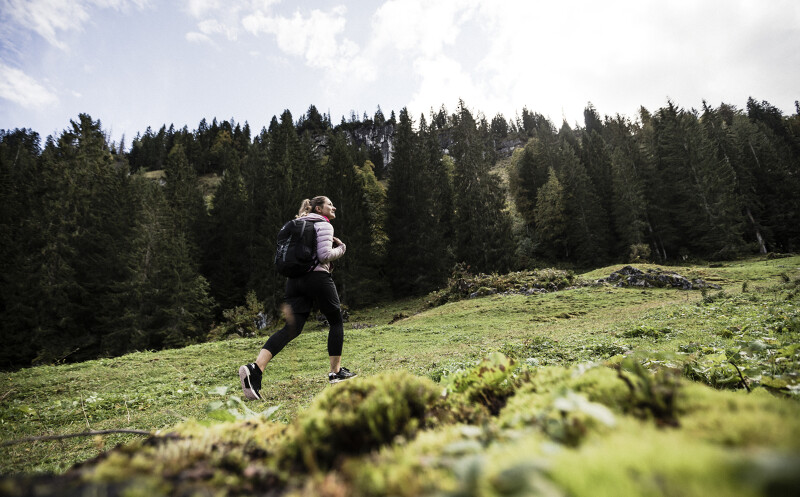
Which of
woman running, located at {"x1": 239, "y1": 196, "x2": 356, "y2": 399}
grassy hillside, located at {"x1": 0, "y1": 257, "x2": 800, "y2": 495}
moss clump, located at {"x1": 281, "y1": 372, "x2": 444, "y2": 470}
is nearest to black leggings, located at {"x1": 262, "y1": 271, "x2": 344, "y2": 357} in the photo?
woman running, located at {"x1": 239, "y1": 196, "x2": 356, "y2": 399}

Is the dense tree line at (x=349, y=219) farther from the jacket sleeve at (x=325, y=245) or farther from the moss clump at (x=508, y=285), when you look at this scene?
the jacket sleeve at (x=325, y=245)

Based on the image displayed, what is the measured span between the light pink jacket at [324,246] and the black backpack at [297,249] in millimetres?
50

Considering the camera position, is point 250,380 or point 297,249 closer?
point 250,380

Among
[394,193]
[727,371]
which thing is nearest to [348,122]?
[394,193]

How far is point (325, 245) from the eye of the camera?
12.8ft

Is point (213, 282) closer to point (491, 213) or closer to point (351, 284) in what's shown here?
point (351, 284)

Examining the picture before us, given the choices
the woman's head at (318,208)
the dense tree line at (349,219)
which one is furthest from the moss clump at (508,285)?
the woman's head at (318,208)

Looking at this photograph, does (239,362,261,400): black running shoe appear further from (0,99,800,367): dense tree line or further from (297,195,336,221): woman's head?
(0,99,800,367): dense tree line

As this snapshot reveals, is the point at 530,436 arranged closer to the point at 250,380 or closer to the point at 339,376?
the point at 250,380

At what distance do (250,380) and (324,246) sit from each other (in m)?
1.60

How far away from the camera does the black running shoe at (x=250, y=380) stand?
3225 mm

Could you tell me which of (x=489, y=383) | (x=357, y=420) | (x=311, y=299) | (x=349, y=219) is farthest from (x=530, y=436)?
(x=349, y=219)

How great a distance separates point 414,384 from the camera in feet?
3.67

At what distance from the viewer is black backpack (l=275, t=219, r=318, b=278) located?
3.68 m
